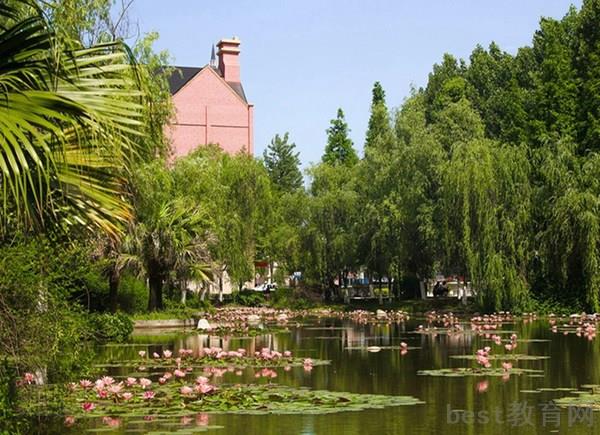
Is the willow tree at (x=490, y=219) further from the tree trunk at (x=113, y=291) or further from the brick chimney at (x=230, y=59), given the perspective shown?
the brick chimney at (x=230, y=59)

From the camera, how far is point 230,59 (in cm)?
7894

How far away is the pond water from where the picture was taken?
11.1 metres

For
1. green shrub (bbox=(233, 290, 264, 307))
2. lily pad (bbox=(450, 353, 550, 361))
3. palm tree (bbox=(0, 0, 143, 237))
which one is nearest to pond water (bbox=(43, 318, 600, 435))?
lily pad (bbox=(450, 353, 550, 361))

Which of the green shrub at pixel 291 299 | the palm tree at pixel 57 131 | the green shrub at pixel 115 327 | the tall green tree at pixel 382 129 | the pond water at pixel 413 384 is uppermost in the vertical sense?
the tall green tree at pixel 382 129

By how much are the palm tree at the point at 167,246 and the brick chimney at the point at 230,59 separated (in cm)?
4291

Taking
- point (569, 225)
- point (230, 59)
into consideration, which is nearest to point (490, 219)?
point (569, 225)

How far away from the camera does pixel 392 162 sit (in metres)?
48.8

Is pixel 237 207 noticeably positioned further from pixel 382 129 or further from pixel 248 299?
pixel 382 129

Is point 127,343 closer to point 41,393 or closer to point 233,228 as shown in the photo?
point 41,393

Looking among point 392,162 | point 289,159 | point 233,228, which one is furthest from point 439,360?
point 289,159

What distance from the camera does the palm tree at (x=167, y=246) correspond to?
Answer: 34094mm

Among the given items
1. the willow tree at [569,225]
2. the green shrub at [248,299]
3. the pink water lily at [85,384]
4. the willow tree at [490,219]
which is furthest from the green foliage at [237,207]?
the pink water lily at [85,384]

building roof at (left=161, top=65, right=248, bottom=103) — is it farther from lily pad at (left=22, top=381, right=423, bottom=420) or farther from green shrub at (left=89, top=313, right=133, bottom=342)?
lily pad at (left=22, top=381, right=423, bottom=420)

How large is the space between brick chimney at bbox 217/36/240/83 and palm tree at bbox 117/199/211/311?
4291 centimetres
